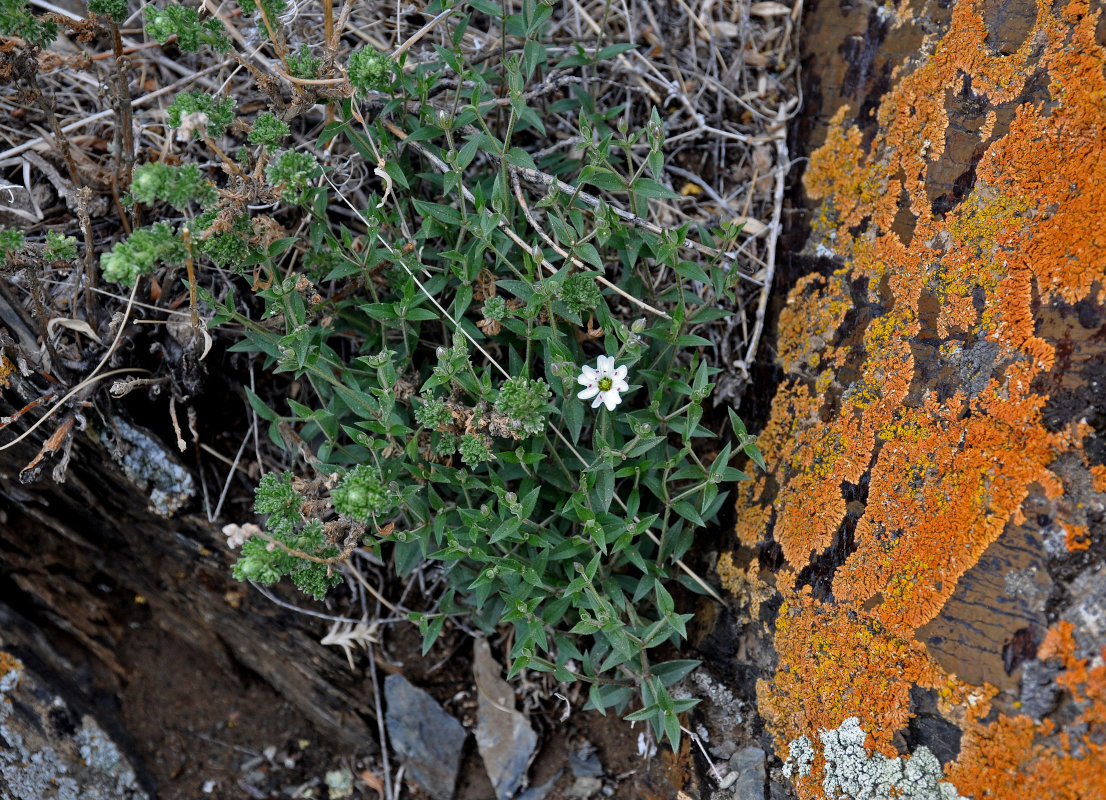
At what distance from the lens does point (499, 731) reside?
138 inches

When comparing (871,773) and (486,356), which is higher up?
(486,356)

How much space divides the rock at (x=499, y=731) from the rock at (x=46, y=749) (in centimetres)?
167

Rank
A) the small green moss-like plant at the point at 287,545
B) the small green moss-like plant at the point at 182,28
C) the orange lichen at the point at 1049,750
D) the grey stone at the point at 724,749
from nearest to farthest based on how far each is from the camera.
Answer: the orange lichen at the point at 1049,750 → the small green moss-like plant at the point at 287,545 → the small green moss-like plant at the point at 182,28 → the grey stone at the point at 724,749

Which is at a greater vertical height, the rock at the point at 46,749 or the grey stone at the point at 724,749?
the grey stone at the point at 724,749

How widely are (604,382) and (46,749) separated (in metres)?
2.97

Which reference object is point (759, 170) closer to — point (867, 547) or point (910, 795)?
point (867, 547)

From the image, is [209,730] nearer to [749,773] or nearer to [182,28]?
[749,773]

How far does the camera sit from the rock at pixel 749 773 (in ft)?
8.96

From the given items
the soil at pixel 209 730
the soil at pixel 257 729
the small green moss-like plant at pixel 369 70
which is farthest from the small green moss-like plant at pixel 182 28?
the soil at pixel 209 730

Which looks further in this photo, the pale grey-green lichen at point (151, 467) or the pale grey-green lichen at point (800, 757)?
the pale grey-green lichen at point (151, 467)

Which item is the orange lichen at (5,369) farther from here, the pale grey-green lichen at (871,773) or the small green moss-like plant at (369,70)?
the pale grey-green lichen at (871,773)

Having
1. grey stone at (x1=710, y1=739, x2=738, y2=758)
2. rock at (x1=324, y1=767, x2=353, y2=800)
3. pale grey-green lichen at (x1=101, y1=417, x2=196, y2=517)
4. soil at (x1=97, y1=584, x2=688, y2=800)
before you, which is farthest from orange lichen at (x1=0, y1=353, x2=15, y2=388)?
grey stone at (x1=710, y1=739, x2=738, y2=758)

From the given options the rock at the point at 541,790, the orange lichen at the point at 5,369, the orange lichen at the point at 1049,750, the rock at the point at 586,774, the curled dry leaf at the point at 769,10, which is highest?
the curled dry leaf at the point at 769,10

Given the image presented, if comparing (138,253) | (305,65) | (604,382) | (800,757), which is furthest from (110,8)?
(800,757)
